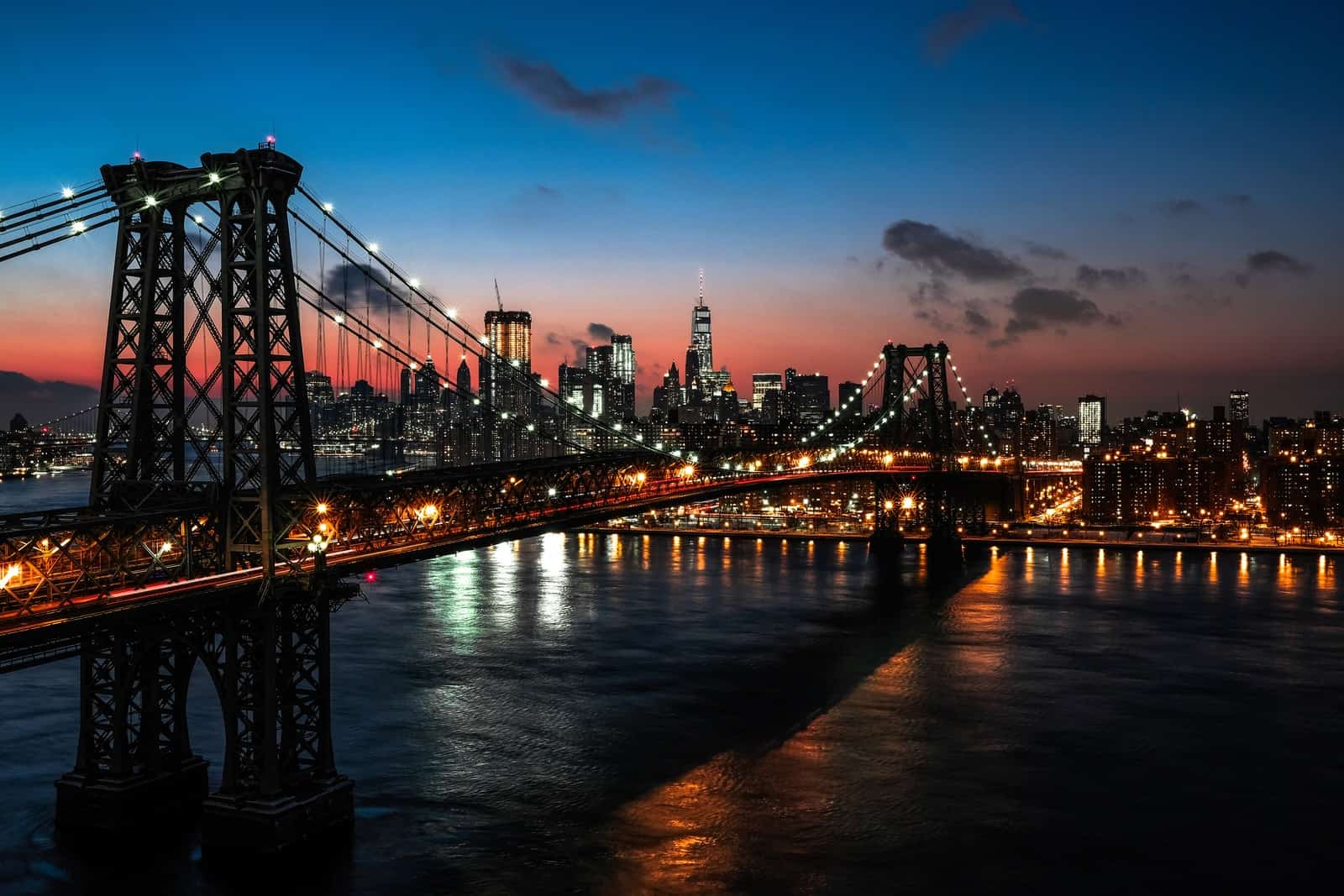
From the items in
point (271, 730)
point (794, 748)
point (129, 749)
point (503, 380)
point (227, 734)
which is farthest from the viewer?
point (503, 380)

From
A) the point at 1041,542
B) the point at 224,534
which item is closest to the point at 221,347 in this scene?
the point at 224,534

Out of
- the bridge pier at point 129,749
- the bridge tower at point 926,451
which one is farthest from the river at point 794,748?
the bridge tower at point 926,451

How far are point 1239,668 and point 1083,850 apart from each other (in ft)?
78.6

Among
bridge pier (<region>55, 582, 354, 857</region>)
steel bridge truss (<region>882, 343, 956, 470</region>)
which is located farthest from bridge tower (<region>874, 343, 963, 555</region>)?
bridge pier (<region>55, 582, 354, 857</region>)

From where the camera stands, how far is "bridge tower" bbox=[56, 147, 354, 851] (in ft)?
71.8

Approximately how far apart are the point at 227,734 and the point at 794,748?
1702 cm

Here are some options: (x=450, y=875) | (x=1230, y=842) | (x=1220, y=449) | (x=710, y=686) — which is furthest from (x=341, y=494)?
(x=1220, y=449)

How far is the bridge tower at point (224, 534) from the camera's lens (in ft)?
71.8

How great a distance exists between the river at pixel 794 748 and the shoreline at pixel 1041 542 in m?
32.8

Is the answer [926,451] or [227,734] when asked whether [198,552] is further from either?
[926,451]

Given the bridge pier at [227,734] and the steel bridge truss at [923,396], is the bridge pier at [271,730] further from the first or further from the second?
the steel bridge truss at [923,396]

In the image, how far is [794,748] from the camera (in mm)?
33031

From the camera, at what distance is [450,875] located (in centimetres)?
2341

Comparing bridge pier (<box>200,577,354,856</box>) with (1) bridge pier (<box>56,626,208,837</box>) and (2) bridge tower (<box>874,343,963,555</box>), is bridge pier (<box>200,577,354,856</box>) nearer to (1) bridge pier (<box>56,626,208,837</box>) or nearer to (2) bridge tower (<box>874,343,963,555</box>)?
(1) bridge pier (<box>56,626,208,837</box>)
